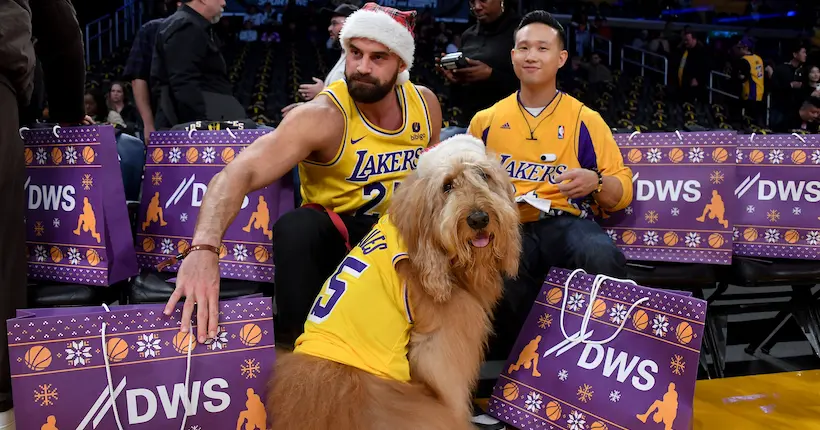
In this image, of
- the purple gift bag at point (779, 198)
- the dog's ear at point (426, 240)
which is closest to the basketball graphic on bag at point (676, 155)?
the purple gift bag at point (779, 198)

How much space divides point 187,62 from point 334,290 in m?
2.33

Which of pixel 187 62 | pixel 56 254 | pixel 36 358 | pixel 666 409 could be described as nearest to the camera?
pixel 36 358

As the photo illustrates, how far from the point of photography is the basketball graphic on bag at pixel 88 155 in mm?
2322

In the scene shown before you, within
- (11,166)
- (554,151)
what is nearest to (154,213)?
(11,166)

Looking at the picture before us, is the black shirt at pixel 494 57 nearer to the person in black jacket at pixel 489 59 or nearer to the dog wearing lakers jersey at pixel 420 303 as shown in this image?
the person in black jacket at pixel 489 59

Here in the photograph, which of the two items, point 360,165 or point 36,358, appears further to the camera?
point 360,165

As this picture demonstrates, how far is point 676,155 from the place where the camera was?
2.74m

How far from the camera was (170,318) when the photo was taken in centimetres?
172

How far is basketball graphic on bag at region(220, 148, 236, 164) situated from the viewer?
2525mm

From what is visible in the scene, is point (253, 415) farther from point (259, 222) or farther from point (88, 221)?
point (88, 221)

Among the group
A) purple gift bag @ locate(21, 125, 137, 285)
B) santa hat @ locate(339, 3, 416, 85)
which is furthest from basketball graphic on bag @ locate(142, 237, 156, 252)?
santa hat @ locate(339, 3, 416, 85)

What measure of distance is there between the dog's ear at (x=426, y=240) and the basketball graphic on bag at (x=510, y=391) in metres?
0.54

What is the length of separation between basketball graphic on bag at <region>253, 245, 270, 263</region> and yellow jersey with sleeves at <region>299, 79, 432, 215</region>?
0.96 ft

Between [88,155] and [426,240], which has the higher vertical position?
[88,155]
